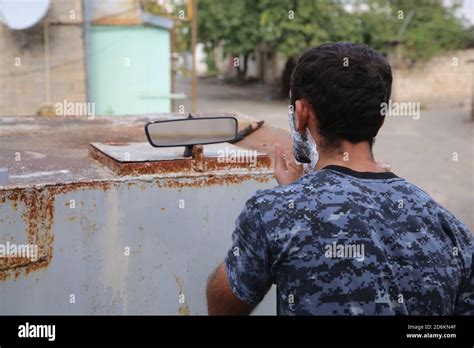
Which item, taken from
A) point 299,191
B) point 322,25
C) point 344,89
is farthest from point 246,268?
point 322,25

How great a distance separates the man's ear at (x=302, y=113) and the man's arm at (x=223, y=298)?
1.23 feet

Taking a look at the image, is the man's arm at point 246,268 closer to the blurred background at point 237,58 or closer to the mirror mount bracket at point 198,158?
the mirror mount bracket at point 198,158

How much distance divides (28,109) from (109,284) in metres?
8.64

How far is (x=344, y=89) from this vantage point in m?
1.39

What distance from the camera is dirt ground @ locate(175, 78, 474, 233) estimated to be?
888 cm

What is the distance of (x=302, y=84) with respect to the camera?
1.45 m

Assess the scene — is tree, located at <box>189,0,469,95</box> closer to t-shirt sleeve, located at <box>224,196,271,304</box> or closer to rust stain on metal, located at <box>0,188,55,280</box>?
rust stain on metal, located at <box>0,188,55,280</box>

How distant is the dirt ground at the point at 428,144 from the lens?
29.1 feet

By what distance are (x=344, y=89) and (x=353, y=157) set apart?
0.16 metres

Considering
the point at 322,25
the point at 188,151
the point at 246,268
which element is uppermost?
the point at 322,25

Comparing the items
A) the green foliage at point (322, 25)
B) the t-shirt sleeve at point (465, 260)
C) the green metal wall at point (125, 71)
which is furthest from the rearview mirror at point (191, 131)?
the green foliage at point (322, 25)

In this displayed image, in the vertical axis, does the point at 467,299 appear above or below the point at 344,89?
below

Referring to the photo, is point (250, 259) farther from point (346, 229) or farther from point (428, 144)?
point (428, 144)
